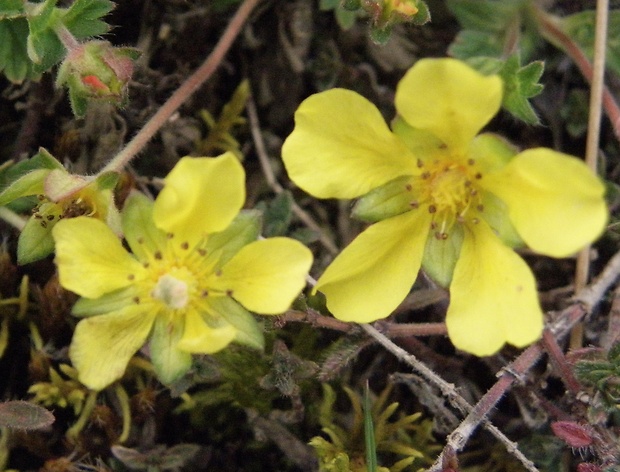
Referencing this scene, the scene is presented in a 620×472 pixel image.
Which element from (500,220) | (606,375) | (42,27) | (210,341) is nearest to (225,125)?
(42,27)

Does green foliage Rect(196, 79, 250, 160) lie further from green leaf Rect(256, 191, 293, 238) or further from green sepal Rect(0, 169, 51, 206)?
green sepal Rect(0, 169, 51, 206)

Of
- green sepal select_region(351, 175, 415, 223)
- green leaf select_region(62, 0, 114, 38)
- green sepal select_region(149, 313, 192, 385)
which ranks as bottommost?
green sepal select_region(149, 313, 192, 385)

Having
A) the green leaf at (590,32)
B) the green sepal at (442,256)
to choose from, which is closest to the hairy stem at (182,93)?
the green sepal at (442,256)

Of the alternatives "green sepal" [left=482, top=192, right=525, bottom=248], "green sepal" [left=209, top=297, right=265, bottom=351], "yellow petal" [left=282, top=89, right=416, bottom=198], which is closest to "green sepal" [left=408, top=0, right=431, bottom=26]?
"yellow petal" [left=282, top=89, right=416, bottom=198]

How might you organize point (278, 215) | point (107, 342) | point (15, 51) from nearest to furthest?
Result: point (107, 342) < point (15, 51) < point (278, 215)

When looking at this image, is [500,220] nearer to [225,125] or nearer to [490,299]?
[490,299]

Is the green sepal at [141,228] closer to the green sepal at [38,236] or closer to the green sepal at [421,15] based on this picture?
the green sepal at [38,236]
